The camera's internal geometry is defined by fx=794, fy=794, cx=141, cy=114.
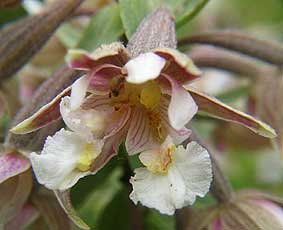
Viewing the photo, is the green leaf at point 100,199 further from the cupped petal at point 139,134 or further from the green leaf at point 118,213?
the cupped petal at point 139,134

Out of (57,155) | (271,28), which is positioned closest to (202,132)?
(271,28)

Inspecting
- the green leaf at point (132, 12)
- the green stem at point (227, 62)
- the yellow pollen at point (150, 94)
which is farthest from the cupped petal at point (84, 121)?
the green stem at point (227, 62)

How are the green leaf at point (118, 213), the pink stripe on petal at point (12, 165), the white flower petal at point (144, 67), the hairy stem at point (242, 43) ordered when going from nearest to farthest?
the white flower petal at point (144, 67)
the pink stripe on petal at point (12, 165)
the hairy stem at point (242, 43)
the green leaf at point (118, 213)

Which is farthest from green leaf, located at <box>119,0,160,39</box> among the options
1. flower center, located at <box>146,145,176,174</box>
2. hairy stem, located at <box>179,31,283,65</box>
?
flower center, located at <box>146,145,176,174</box>

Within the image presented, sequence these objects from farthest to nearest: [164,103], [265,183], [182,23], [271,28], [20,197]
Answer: [271,28]
[265,183]
[182,23]
[20,197]
[164,103]

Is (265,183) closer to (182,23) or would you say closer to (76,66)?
(182,23)

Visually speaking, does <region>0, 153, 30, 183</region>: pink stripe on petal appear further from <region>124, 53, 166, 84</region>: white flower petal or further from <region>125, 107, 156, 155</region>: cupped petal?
<region>124, 53, 166, 84</region>: white flower petal

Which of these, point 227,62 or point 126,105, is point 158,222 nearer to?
point 227,62
